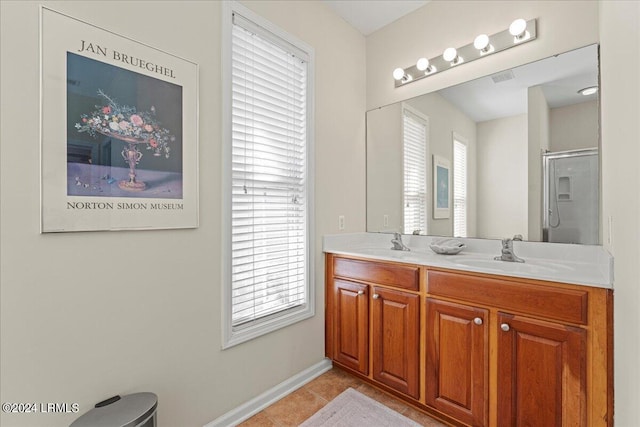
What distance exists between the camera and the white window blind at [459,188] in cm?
215

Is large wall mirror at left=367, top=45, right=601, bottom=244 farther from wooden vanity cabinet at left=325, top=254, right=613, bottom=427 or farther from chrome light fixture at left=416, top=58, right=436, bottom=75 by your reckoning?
wooden vanity cabinet at left=325, top=254, right=613, bottom=427

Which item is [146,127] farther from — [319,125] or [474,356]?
[474,356]

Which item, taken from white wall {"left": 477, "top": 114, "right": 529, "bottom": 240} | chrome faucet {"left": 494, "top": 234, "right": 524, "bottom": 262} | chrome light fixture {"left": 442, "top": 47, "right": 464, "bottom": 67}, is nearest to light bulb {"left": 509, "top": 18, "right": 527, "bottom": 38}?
chrome light fixture {"left": 442, "top": 47, "right": 464, "bottom": 67}

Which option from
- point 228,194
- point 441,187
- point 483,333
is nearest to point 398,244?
point 441,187

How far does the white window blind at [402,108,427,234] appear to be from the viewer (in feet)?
7.66

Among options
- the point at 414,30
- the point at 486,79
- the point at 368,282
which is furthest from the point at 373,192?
the point at 414,30

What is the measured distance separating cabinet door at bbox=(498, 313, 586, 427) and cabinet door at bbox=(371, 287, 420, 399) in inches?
17.9

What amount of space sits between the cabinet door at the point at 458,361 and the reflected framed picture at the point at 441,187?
2.57ft

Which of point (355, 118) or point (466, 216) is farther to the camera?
point (355, 118)

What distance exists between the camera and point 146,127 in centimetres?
137

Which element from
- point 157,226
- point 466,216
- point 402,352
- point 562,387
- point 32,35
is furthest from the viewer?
point 466,216

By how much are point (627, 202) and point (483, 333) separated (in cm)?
93

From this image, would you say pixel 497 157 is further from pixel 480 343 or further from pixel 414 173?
pixel 480 343

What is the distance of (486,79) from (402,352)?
190cm
